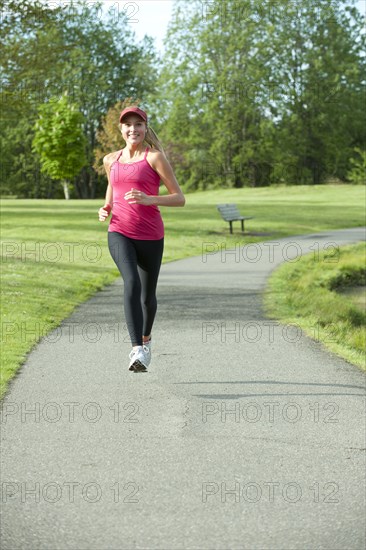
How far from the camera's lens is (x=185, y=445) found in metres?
6.86

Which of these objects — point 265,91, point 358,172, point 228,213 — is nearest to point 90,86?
point 265,91

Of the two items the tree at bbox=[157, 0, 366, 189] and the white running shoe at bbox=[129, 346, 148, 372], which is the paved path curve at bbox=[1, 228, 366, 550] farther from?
the tree at bbox=[157, 0, 366, 189]

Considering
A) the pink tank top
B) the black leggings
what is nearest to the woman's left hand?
the pink tank top

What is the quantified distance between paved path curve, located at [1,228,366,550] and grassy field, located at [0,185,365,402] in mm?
962

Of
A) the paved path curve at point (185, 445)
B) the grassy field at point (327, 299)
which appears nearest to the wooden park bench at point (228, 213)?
the grassy field at point (327, 299)

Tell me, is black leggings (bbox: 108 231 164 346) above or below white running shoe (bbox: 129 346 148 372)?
above

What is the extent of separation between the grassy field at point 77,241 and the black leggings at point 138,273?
11.1ft

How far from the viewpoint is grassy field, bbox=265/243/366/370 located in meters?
12.3

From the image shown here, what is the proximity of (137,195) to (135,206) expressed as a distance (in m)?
0.34

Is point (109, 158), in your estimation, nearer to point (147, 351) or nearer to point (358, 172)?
point (147, 351)

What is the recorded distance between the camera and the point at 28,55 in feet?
82.4

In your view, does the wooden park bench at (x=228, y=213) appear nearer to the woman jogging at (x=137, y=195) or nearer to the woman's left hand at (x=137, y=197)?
the woman jogging at (x=137, y=195)

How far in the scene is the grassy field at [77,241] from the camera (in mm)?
12703

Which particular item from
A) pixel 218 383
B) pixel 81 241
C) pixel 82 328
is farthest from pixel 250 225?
pixel 218 383
